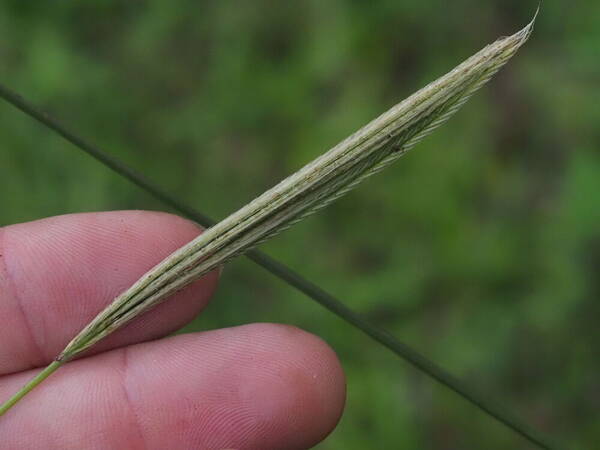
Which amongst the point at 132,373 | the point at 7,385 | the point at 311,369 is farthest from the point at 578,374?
the point at 7,385

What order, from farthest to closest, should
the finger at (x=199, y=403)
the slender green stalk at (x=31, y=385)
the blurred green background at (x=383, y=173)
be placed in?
the blurred green background at (x=383, y=173) → the finger at (x=199, y=403) → the slender green stalk at (x=31, y=385)

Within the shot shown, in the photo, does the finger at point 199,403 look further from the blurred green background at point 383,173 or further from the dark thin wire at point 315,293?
the blurred green background at point 383,173

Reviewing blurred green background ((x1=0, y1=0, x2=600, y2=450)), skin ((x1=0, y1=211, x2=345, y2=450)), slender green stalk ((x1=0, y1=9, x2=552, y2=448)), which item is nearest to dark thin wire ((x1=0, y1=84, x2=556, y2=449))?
slender green stalk ((x1=0, y1=9, x2=552, y2=448))

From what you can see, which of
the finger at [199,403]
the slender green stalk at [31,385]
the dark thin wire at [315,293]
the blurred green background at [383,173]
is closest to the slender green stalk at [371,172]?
the dark thin wire at [315,293]

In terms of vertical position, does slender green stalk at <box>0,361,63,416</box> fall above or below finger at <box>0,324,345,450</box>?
above

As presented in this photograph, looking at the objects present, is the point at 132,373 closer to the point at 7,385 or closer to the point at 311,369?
the point at 7,385

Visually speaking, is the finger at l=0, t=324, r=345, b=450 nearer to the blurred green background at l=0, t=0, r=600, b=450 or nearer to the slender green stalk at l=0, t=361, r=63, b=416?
the slender green stalk at l=0, t=361, r=63, b=416

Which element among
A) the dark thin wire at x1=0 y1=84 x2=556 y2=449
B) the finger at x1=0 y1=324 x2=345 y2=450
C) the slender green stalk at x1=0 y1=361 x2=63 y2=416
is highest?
the dark thin wire at x1=0 y1=84 x2=556 y2=449
